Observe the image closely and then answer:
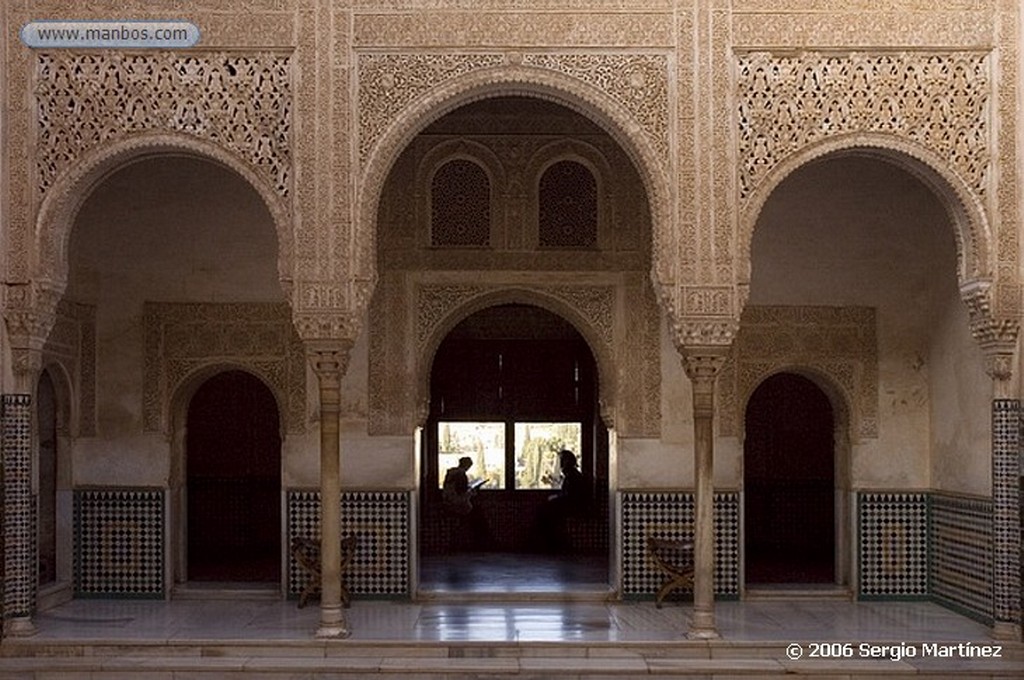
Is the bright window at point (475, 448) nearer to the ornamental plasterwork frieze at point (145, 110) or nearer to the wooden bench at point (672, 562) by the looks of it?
the wooden bench at point (672, 562)

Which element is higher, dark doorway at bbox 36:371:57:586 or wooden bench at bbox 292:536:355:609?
dark doorway at bbox 36:371:57:586

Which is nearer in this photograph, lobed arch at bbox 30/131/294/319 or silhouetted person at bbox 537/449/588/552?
lobed arch at bbox 30/131/294/319

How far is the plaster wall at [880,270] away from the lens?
9188mm

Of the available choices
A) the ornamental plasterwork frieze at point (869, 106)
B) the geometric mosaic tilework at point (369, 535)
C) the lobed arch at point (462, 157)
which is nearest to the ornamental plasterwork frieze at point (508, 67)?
the ornamental plasterwork frieze at point (869, 106)

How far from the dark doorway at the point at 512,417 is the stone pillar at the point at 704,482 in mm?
4762

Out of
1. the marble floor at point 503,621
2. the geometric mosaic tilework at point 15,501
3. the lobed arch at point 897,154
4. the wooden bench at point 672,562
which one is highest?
the lobed arch at point 897,154

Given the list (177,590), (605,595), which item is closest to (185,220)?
(177,590)

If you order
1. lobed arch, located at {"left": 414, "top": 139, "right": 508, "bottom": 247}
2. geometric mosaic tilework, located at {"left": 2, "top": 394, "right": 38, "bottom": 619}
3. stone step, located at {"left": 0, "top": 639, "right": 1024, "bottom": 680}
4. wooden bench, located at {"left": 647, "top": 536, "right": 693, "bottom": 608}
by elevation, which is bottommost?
stone step, located at {"left": 0, "top": 639, "right": 1024, "bottom": 680}

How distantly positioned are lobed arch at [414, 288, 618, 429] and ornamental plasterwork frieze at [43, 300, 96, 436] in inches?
90.5

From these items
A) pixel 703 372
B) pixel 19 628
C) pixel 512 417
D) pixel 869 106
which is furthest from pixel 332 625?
pixel 512 417

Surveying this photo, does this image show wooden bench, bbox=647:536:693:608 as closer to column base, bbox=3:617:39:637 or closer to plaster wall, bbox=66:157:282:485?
plaster wall, bbox=66:157:282:485

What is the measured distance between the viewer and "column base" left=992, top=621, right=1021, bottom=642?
756 cm

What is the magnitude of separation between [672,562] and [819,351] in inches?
72.3

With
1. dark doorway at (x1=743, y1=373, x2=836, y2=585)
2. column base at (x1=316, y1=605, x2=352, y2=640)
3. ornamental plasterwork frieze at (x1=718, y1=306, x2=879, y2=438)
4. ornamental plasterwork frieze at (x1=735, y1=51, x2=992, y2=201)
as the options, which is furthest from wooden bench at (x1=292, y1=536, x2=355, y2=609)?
dark doorway at (x1=743, y1=373, x2=836, y2=585)
